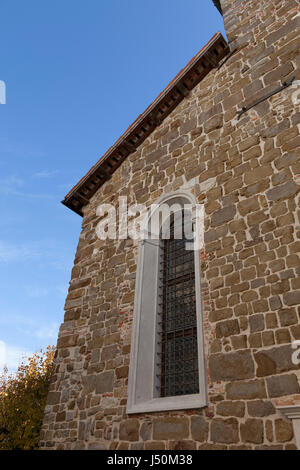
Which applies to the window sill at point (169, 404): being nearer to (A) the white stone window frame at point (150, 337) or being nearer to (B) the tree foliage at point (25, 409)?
(A) the white stone window frame at point (150, 337)

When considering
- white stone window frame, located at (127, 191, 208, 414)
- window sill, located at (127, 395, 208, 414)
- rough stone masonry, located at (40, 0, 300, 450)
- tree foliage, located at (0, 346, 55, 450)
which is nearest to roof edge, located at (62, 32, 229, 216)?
rough stone masonry, located at (40, 0, 300, 450)

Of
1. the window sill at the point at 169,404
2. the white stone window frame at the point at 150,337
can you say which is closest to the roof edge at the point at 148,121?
the white stone window frame at the point at 150,337

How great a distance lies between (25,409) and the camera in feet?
55.9

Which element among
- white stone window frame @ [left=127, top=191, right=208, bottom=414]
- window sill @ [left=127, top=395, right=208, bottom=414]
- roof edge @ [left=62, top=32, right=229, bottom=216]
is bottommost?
window sill @ [left=127, top=395, right=208, bottom=414]

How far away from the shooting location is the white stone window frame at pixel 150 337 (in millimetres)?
5059

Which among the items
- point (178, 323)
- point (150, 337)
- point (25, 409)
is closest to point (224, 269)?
point (178, 323)

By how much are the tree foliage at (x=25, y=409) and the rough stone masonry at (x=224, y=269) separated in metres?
8.36

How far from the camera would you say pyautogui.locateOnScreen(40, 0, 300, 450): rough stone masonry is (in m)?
4.47

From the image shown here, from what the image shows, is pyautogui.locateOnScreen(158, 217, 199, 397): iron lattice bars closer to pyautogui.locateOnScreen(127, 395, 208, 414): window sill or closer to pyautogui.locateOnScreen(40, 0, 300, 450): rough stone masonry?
pyautogui.locateOnScreen(127, 395, 208, 414): window sill

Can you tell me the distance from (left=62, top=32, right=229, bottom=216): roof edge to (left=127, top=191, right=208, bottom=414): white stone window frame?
244cm

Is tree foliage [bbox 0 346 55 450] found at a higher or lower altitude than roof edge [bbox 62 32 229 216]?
lower

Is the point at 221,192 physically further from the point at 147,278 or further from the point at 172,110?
the point at 172,110
